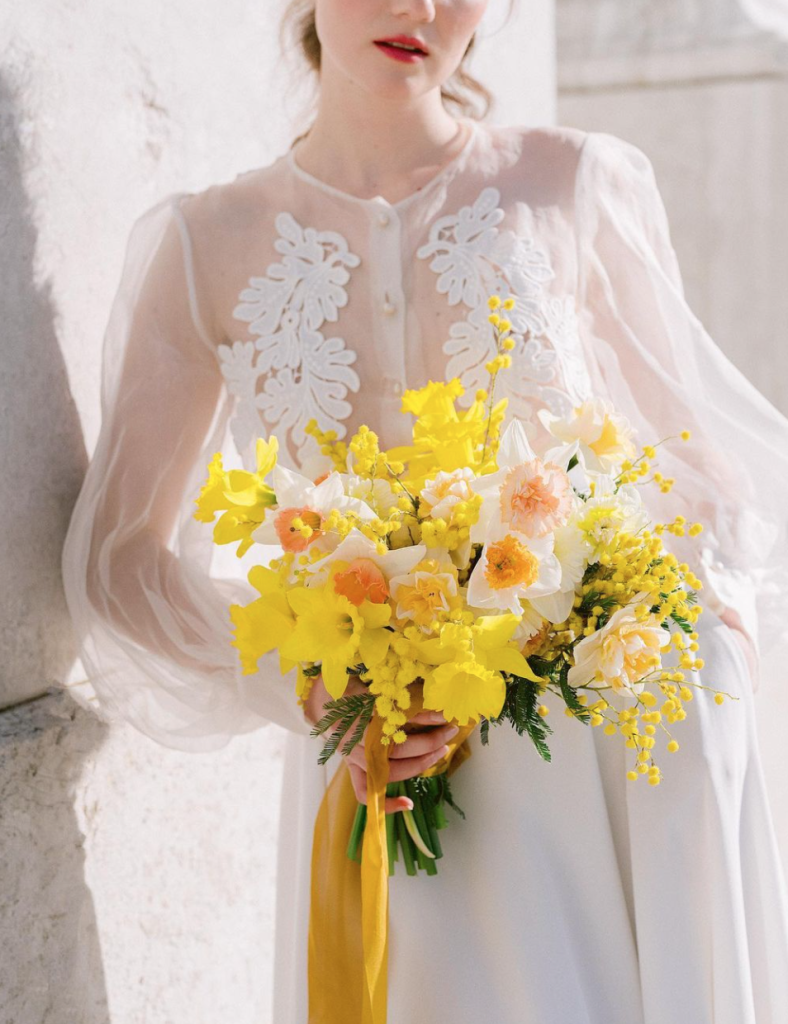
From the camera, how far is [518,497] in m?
1.25

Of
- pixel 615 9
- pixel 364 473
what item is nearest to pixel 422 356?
pixel 364 473

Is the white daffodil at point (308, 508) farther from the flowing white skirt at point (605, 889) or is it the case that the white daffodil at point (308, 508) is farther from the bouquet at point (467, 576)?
the flowing white skirt at point (605, 889)

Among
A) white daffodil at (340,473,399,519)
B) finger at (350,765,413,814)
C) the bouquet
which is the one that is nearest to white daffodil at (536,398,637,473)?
the bouquet

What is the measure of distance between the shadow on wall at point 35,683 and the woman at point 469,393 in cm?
7

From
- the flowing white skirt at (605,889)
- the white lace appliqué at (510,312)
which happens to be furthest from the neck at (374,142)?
the flowing white skirt at (605,889)

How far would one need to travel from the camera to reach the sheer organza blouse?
1.71 m

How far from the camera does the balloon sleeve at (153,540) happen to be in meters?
1.79

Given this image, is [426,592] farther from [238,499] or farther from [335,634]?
[238,499]

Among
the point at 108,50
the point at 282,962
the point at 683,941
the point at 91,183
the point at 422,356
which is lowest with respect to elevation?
the point at 282,962

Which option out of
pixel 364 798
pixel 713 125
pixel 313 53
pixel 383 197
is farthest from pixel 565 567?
pixel 713 125

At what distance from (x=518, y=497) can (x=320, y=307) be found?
61 cm

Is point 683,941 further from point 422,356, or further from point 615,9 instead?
point 615,9

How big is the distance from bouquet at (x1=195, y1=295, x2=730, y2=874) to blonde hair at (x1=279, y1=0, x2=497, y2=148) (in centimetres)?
74

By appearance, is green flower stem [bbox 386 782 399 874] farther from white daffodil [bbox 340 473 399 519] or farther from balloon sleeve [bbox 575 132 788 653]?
balloon sleeve [bbox 575 132 788 653]
